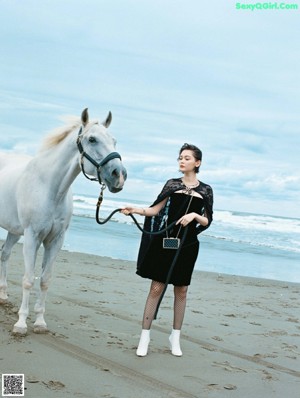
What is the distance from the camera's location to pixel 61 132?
15.9 feet

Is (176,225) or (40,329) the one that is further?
(40,329)

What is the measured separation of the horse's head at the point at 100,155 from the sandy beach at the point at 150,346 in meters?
1.37

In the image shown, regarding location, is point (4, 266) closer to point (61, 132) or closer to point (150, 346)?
point (61, 132)

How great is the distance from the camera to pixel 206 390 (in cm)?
373

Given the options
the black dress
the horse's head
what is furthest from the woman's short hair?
the horse's head

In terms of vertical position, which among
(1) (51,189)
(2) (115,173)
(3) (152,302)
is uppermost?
(2) (115,173)

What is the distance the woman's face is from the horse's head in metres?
0.56

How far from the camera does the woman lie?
4.41m

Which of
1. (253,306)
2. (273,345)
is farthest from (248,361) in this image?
(253,306)

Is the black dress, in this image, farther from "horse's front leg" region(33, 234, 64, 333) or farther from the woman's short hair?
"horse's front leg" region(33, 234, 64, 333)

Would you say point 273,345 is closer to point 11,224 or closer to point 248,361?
point 248,361

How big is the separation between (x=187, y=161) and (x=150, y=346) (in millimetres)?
1679

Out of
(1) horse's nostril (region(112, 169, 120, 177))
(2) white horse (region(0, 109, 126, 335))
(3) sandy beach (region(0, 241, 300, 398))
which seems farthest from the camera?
(2) white horse (region(0, 109, 126, 335))

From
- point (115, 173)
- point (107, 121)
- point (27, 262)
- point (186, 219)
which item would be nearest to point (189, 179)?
point (186, 219)
